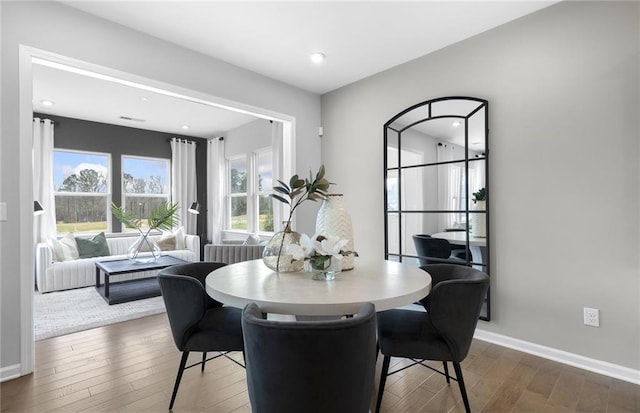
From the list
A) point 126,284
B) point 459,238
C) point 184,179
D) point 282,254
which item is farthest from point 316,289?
point 184,179

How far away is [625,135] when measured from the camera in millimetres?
2031

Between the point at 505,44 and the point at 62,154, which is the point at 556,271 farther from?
the point at 62,154

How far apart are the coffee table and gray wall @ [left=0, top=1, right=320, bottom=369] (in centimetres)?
164

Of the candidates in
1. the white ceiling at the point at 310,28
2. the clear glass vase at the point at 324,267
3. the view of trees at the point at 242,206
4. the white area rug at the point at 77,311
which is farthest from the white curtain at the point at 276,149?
the clear glass vase at the point at 324,267

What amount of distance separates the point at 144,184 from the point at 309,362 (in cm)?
612

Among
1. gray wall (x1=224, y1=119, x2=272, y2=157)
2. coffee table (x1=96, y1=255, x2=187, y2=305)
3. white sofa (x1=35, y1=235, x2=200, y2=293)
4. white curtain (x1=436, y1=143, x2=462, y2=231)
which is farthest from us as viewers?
gray wall (x1=224, y1=119, x2=272, y2=157)

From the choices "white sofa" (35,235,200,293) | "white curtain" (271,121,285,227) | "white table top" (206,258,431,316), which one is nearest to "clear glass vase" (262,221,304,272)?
"white table top" (206,258,431,316)

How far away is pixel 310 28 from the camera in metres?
2.56

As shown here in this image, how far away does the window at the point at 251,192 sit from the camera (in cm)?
543

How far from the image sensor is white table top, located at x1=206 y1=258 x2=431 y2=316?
117 cm

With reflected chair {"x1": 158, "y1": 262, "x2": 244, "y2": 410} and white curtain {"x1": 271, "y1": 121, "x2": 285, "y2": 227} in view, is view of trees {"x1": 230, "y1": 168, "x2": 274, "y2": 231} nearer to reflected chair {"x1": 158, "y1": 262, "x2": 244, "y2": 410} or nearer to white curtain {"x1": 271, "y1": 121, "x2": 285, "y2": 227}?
white curtain {"x1": 271, "y1": 121, "x2": 285, "y2": 227}

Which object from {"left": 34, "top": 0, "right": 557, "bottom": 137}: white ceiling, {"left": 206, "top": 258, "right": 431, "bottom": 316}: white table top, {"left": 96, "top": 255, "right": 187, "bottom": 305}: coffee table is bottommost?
{"left": 96, "top": 255, "right": 187, "bottom": 305}: coffee table

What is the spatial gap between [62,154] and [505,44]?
→ 6259mm

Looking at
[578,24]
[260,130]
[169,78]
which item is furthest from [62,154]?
[578,24]
